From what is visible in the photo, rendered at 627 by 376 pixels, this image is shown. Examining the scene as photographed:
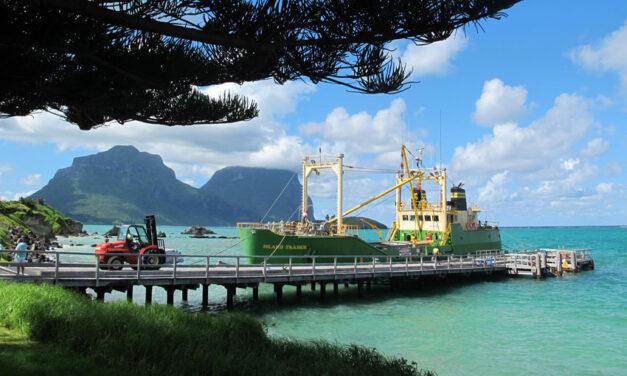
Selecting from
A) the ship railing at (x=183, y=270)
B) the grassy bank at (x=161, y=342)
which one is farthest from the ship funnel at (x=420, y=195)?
the grassy bank at (x=161, y=342)

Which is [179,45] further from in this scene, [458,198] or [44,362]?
[458,198]

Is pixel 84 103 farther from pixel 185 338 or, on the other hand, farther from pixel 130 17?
pixel 185 338

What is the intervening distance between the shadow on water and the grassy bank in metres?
8.77

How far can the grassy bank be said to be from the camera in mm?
6840

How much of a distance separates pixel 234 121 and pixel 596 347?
13.5 m

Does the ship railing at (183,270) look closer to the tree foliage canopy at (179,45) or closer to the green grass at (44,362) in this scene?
the green grass at (44,362)

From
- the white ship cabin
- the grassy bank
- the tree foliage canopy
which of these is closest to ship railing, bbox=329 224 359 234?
the white ship cabin

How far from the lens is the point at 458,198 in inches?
1453

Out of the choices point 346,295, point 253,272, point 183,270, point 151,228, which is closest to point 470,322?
point 346,295

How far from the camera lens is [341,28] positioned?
584cm

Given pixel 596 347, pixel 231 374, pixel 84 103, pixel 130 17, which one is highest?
pixel 130 17

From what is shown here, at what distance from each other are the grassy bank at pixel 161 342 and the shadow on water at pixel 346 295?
8.77m

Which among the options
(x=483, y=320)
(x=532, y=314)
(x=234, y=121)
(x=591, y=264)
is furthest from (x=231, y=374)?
(x=591, y=264)

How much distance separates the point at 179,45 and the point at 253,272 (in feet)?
44.6
